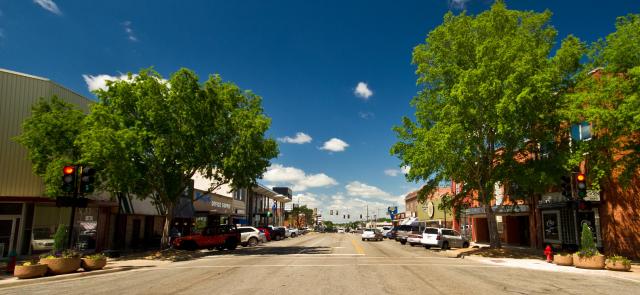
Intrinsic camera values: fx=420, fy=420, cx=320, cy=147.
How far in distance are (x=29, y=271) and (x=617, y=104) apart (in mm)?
25091

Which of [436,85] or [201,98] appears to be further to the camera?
[436,85]

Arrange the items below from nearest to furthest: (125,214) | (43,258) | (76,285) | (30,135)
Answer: (76,285), (43,258), (30,135), (125,214)

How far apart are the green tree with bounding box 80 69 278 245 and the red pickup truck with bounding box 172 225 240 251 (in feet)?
9.28

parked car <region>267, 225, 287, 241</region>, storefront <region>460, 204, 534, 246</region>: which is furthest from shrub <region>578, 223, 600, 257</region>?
parked car <region>267, 225, 287, 241</region>

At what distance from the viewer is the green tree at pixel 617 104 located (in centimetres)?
1792

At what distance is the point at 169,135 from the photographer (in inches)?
960

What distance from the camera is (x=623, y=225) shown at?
23.2 meters

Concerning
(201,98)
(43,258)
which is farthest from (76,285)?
(201,98)

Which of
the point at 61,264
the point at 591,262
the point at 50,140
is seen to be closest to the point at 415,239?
the point at 591,262

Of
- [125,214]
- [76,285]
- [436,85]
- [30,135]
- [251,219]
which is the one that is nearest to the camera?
[76,285]

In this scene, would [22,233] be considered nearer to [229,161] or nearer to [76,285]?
[229,161]

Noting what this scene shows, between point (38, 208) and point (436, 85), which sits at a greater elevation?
point (436, 85)

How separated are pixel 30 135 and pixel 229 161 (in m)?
10.7

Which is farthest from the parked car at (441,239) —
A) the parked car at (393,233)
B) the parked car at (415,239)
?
the parked car at (393,233)
